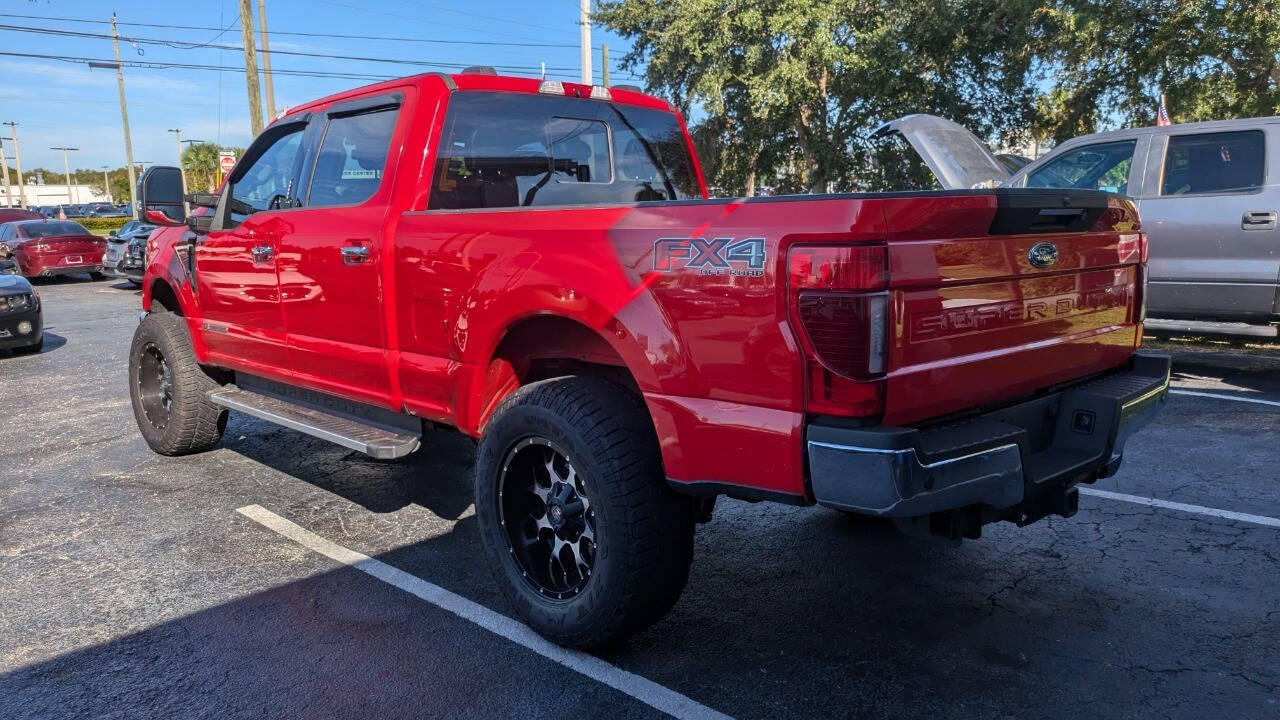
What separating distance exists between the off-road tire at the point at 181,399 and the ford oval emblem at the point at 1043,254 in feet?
15.6

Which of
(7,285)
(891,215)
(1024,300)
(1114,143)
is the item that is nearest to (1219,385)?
(1114,143)

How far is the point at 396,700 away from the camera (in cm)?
297

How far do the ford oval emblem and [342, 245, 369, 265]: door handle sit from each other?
2581mm

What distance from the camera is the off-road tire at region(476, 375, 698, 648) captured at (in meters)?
2.97

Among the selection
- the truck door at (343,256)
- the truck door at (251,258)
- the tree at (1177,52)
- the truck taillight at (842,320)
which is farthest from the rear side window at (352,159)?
the tree at (1177,52)

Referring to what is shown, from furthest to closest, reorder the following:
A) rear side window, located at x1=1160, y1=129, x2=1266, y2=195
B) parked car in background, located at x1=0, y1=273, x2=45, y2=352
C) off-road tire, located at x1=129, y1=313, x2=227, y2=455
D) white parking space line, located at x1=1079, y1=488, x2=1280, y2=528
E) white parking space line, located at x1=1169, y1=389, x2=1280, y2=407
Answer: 1. parked car in background, located at x1=0, y1=273, x2=45, y2=352
2. rear side window, located at x1=1160, y1=129, x2=1266, y2=195
3. white parking space line, located at x1=1169, y1=389, x2=1280, y2=407
4. off-road tire, located at x1=129, y1=313, x2=227, y2=455
5. white parking space line, located at x1=1079, y1=488, x2=1280, y2=528

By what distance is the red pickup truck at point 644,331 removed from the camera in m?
2.54

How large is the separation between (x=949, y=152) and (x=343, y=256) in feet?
14.8

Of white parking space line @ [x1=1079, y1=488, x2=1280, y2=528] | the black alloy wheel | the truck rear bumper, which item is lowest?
white parking space line @ [x1=1079, y1=488, x2=1280, y2=528]

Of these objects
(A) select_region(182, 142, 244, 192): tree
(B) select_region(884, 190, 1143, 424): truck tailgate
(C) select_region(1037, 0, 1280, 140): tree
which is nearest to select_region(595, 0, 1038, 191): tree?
(C) select_region(1037, 0, 1280, 140): tree

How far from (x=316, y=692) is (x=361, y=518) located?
177 cm

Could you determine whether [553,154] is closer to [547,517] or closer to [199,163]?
[547,517]

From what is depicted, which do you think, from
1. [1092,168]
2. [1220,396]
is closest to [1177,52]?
[1092,168]

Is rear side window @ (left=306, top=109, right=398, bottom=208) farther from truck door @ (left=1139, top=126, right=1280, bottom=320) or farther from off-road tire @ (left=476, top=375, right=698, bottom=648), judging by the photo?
truck door @ (left=1139, top=126, right=1280, bottom=320)
